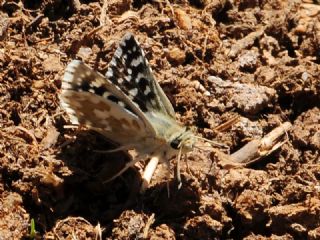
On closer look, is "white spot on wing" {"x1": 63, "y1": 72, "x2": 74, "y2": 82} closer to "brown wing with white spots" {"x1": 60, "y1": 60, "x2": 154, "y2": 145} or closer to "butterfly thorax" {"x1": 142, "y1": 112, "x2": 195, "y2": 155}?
"brown wing with white spots" {"x1": 60, "y1": 60, "x2": 154, "y2": 145}

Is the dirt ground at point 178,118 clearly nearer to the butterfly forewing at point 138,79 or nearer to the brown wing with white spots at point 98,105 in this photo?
the brown wing with white spots at point 98,105

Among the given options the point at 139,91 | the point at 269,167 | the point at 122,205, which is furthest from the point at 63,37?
the point at 269,167

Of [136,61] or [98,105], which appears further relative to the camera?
[136,61]

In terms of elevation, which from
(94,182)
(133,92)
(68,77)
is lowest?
(94,182)

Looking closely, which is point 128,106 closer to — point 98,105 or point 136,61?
point 98,105

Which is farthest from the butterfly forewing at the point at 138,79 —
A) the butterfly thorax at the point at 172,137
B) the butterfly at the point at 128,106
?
the butterfly thorax at the point at 172,137

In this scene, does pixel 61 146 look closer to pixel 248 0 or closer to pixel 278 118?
pixel 278 118

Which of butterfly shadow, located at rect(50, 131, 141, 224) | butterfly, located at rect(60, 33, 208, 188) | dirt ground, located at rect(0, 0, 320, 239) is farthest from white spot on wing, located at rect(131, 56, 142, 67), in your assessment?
butterfly shadow, located at rect(50, 131, 141, 224)

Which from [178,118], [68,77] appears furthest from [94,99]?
[178,118]
